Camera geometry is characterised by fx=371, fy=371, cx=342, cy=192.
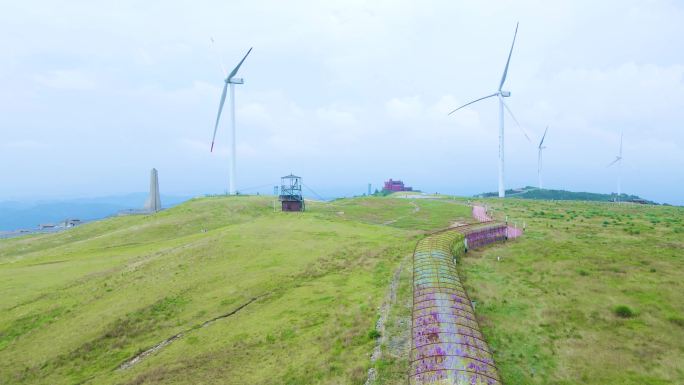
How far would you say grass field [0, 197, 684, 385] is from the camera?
2497cm

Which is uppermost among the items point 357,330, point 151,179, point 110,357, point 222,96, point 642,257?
point 222,96

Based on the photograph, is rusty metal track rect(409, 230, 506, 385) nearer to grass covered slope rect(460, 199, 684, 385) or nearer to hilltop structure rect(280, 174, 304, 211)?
grass covered slope rect(460, 199, 684, 385)

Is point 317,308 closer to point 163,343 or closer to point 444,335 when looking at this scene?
point 163,343

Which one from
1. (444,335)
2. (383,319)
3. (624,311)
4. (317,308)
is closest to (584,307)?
(624,311)

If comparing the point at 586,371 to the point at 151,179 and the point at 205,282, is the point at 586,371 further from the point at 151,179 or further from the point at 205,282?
the point at 151,179

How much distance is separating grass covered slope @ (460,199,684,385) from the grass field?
0.13m

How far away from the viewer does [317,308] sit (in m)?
33.4

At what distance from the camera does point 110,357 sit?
2906cm

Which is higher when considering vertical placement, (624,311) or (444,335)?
(444,335)

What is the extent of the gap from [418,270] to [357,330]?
8.35m

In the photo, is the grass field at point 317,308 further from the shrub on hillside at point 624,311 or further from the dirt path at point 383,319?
the dirt path at point 383,319

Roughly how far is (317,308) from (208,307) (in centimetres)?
1088

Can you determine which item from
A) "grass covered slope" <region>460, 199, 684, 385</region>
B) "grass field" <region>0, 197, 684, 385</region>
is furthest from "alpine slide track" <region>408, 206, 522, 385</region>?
"grass covered slope" <region>460, 199, 684, 385</region>

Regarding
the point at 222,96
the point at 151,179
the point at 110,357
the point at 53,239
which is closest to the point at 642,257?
the point at 110,357
